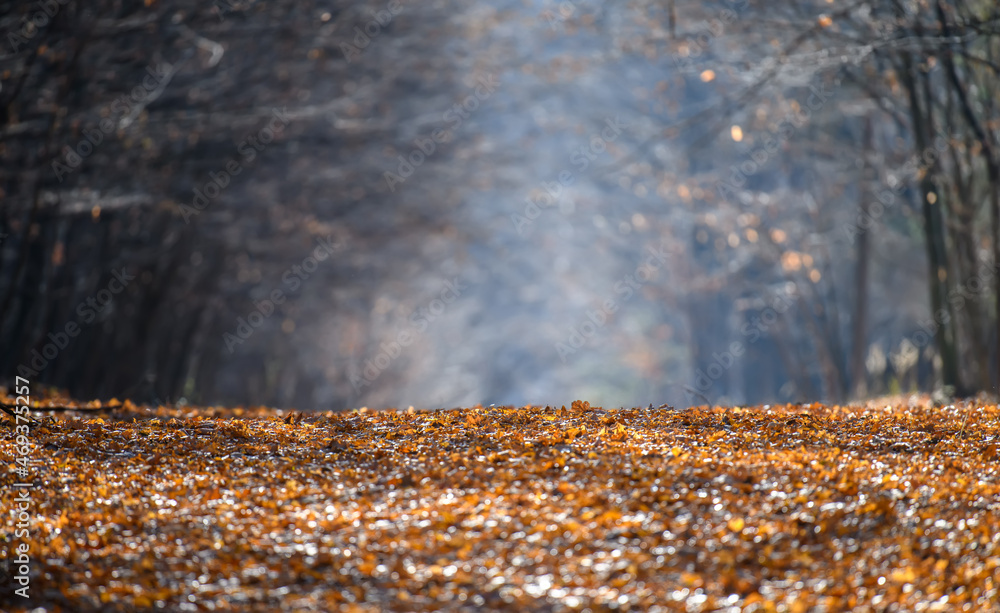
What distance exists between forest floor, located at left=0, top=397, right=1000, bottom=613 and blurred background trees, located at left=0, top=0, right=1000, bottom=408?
222 inches

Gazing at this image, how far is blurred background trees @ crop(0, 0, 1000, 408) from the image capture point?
1518 centimetres

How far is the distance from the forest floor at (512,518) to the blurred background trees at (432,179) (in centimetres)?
564

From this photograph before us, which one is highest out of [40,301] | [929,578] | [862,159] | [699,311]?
[929,578]

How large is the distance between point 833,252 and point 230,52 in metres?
19.1

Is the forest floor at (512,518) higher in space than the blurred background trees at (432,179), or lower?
higher

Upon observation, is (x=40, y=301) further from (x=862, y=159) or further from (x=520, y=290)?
(x=520, y=290)

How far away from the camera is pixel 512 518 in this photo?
6688 mm

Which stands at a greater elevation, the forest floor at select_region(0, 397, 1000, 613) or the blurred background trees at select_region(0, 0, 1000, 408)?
the forest floor at select_region(0, 397, 1000, 613)

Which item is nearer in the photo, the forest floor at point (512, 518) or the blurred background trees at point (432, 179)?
the forest floor at point (512, 518)

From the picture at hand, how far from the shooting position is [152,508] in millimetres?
7031

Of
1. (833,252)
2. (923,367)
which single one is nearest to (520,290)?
(833,252)

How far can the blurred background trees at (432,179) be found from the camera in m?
15.2

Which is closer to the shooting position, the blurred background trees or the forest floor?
the forest floor

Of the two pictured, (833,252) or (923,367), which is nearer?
(923,367)
